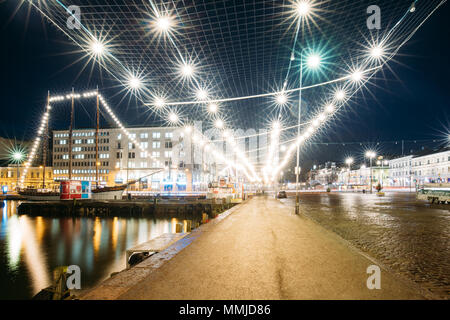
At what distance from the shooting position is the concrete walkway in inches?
160

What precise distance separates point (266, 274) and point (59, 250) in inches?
701

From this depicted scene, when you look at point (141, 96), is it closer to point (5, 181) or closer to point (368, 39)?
point (368, 39)

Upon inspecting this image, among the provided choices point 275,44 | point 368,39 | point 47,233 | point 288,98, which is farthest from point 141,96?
point 47,233

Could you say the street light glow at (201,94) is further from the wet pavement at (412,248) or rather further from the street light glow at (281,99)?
the wet pavement at (412,248)

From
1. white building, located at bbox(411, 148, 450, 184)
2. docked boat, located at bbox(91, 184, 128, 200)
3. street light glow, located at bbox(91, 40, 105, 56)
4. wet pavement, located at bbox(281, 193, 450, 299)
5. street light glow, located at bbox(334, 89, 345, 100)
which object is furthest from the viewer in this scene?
white building, located at bbox(411, 148, 450, 184)

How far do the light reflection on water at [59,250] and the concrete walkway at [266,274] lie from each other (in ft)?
24.5

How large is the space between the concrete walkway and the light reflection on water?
24.5ft

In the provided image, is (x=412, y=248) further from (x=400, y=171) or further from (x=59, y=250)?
(x=400, y=171)

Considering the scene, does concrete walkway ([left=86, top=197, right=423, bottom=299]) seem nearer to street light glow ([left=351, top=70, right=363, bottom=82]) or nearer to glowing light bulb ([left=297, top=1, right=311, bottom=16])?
glowing light bulb ([left=297, top=1, right=311, bottom=16])

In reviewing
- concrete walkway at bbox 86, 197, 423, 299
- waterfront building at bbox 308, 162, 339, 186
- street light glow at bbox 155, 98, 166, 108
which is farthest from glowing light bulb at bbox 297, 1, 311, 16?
waterfront building at bbox 308, 162, 339, 186

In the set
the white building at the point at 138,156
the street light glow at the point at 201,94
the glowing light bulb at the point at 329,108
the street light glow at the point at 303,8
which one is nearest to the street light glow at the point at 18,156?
the white building at the point at 138,156

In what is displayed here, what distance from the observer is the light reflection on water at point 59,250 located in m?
11.5

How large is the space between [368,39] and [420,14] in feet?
5.10
